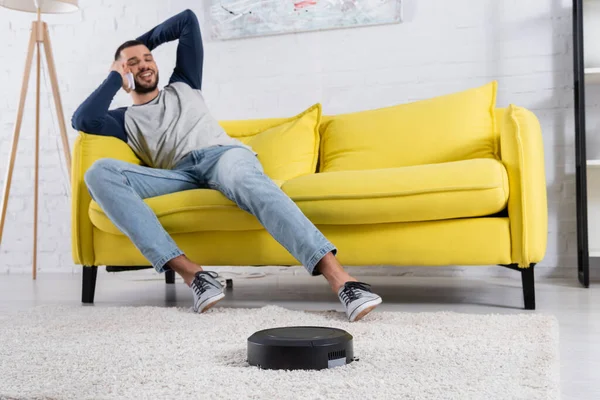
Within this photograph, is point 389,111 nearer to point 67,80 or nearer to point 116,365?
point 116,365

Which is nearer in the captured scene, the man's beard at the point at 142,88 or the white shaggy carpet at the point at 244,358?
the white shaggy carpet at the point at 244,358

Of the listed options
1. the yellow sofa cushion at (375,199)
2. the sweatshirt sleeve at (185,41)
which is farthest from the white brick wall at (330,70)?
the yellow sofa cushion at (375,199)

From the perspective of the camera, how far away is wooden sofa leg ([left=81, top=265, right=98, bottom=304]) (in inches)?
102

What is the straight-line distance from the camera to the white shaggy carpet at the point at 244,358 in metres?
1.16

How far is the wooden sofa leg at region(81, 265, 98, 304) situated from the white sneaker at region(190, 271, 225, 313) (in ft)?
2.02

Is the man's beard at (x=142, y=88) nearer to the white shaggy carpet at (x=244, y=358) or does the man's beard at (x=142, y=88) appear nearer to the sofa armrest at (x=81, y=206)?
the sofa armrest at (x=81, y=206)

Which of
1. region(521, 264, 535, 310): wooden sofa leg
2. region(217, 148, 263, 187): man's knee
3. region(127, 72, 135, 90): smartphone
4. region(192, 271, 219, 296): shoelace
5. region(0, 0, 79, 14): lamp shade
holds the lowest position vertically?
region(521, 264, 535, 310): wooden sofa leg

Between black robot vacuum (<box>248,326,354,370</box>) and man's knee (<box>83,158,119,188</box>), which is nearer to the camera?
black robot vacuum (<box>248,326,354,370</box>)

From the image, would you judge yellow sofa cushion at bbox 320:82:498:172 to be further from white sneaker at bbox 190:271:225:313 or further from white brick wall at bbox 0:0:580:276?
white sneaker at bbox 190:271:225:313

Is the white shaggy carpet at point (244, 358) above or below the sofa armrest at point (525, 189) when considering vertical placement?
below

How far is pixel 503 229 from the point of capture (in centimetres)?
222

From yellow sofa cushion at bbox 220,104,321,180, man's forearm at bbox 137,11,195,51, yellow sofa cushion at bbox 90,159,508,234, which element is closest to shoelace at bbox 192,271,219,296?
yellow sofa cushion at bbox 90,159,508,234

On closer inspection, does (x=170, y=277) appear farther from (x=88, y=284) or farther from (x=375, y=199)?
(x=375, y=199)

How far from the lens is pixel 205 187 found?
2564mm
